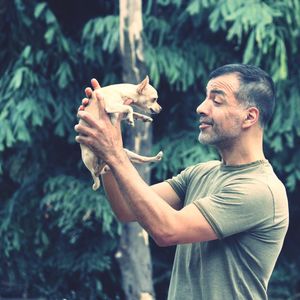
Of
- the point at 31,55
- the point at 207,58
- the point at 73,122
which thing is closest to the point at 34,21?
the point at 31,55

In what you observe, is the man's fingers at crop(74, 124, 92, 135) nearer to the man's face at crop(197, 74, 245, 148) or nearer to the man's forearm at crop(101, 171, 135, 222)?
the man's forearm at crop(101, 171, 135, 222)

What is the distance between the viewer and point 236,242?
3.04 meters

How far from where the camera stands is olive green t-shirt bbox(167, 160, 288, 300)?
298 centimetres

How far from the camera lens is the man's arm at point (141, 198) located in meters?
2.87

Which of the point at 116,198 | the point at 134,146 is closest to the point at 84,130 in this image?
the point at 116,198

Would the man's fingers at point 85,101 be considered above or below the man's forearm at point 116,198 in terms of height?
above

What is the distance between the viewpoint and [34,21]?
7691 mm

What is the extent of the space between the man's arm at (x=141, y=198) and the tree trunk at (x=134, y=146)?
4209mm

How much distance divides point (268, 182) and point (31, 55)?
495 centimetres

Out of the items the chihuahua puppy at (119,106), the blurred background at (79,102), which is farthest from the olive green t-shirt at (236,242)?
the blurred background at (79,102)

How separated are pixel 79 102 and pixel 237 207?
499 cm

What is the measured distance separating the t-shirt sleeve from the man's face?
0.79 feet

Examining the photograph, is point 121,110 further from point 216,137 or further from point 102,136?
point 216,137

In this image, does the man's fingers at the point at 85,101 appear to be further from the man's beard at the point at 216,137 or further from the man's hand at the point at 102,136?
the man's beard at the point at 216,137
